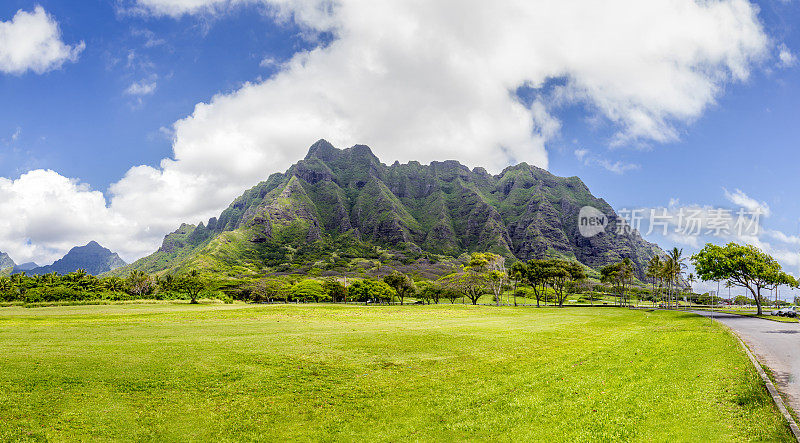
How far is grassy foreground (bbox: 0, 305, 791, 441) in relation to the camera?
1220 cm

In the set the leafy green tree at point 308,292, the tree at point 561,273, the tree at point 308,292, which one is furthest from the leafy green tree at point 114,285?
the tree at point 561,273

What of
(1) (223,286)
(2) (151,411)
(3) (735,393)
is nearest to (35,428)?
(2) (151,411)

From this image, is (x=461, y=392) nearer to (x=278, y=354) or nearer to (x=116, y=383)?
(x=278, y=354)

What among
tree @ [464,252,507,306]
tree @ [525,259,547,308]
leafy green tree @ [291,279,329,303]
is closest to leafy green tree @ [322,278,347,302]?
leafy green tree @ [291,279,329,303]

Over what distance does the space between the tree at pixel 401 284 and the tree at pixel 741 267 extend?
8202 centimetres

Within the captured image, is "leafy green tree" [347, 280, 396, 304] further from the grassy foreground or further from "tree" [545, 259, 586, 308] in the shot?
the grassy foreground

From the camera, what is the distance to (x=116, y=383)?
53.6 ft

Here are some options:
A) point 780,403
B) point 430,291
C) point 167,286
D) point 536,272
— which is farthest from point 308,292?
point 780,403

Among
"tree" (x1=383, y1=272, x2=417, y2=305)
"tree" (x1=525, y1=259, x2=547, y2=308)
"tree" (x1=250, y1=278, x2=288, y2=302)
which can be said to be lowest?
"tree" (x1=250, y1=278, x2=288, y2=302)

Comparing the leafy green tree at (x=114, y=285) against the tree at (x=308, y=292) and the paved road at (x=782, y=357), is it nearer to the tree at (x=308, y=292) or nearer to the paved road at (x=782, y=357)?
the tree at (x=308, y=292)

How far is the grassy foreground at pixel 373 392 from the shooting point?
12.2 metres

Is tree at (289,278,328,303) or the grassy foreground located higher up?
the grassy foreground

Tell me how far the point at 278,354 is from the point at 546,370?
16.0m

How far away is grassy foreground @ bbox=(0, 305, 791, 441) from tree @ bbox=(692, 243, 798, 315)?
158 feet
